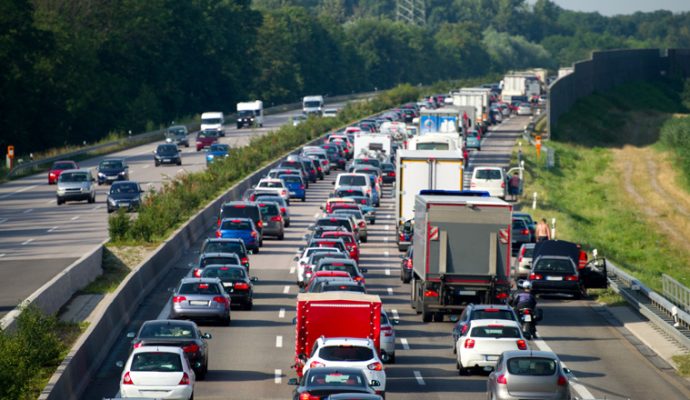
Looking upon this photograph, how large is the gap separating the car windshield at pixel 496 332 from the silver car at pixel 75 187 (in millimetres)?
43201

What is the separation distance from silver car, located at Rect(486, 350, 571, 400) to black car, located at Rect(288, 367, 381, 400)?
10.1ft

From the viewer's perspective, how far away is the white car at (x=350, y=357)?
25281 millimetres

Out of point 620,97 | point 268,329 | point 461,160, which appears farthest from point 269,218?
point 620,97

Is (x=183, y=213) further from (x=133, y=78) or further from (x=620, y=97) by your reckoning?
(x=620, y=97)

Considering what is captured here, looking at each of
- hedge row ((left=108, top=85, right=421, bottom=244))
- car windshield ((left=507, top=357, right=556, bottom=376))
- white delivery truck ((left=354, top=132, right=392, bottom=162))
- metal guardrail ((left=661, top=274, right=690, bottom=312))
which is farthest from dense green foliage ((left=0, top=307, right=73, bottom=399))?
white delivery truck ((left=354, top=132, right=392, bottom=162))

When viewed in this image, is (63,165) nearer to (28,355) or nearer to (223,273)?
(223,273)

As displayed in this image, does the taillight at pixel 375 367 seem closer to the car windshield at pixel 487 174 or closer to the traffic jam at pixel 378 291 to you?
the traffic jam at pixel 378 291

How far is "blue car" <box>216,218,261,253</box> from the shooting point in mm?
51125

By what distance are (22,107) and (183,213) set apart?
58.7 m

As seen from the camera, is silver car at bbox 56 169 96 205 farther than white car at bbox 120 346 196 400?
Yes

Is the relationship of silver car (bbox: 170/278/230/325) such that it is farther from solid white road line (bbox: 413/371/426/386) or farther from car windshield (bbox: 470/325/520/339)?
car windshield (bbox: 470/325/520/339)

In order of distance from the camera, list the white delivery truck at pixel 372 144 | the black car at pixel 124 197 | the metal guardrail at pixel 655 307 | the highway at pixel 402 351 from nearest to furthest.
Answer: the highway at pixel 402 351, the metal guardrail at pixel 655 307, the black car at pixel 124 197, the white delivery truck at pixel 372 144

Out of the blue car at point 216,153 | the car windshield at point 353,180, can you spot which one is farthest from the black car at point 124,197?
the blue car at point 216,153

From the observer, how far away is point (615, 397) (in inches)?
1100
